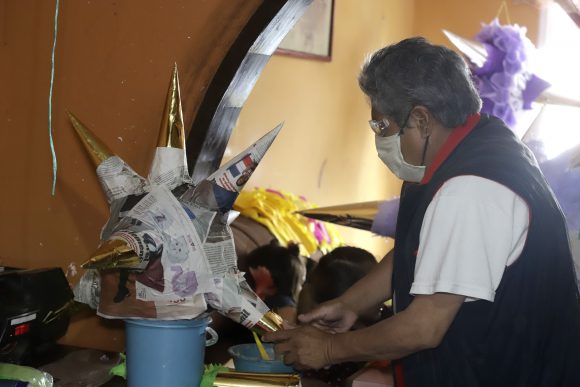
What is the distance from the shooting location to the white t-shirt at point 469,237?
3.61 ft

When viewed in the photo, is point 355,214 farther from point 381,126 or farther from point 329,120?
point 329,120

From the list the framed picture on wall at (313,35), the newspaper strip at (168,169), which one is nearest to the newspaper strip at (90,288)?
the newspaper strip at (168,169)

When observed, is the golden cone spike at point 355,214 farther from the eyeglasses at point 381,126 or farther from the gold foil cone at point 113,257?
the gold foil cone at point 113,257

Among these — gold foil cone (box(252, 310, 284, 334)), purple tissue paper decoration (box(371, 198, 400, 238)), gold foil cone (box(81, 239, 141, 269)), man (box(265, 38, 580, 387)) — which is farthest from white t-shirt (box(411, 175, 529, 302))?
purple tissue paper decoration (box(371, 198, 400, 238))

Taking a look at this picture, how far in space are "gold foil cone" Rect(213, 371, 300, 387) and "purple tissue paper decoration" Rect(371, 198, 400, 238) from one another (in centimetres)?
84

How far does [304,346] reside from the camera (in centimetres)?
132

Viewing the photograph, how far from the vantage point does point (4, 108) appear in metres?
1.68

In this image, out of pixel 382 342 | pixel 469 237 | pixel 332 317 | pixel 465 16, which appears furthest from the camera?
pixel 465 16

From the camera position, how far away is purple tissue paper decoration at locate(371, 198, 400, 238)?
2125 mm

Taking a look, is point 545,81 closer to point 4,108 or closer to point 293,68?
point 293,68

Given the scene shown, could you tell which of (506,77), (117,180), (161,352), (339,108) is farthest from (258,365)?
(339,108)

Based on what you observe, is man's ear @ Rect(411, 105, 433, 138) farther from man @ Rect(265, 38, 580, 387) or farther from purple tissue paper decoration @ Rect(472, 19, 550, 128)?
purple tissue paper decoration @ Rect(472, 19, 550, 128)

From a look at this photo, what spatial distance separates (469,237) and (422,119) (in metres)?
0.25

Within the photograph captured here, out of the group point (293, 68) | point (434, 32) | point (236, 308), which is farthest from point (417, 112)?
point (434, 32)
